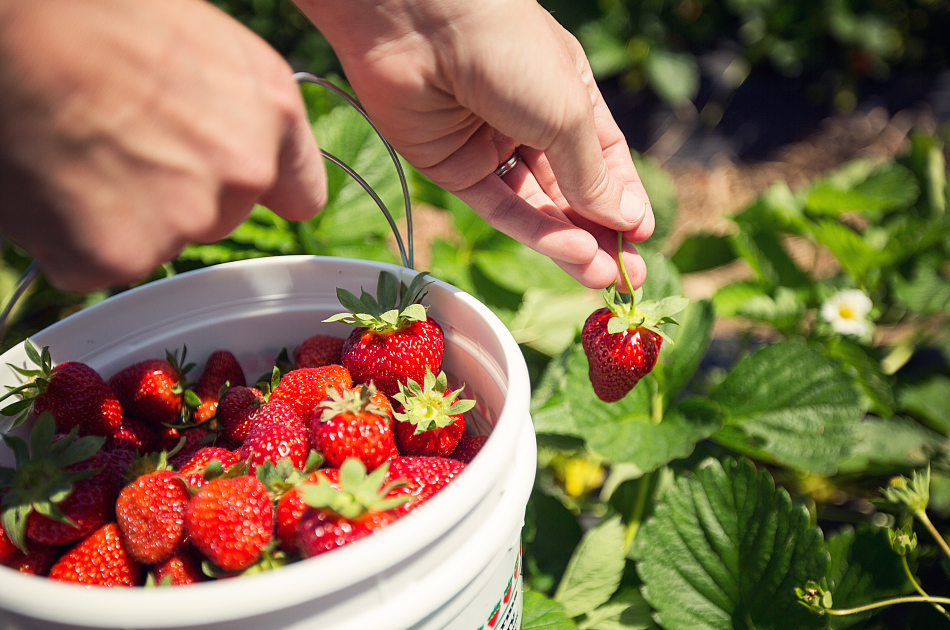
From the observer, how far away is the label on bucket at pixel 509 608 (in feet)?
2.05

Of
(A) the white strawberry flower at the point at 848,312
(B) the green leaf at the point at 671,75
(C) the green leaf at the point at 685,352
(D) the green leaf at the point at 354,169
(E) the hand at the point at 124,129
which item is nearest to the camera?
(E) the hand at the point at 124,129

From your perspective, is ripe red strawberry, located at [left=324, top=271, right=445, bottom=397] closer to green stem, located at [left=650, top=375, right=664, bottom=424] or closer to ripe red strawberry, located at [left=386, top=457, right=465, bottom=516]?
ripe red strawberry, located at [left=386, top=457, right=465, bottom=516]

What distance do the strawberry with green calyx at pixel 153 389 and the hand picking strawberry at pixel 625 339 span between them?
0.57 m

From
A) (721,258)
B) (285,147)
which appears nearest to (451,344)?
(285,147)

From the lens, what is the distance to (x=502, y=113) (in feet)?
2.48

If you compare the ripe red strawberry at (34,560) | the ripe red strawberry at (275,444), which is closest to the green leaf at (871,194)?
the ripe red strawberry at (275,444)

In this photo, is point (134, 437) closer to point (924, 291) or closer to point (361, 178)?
point (361, 178)

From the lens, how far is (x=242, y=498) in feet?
1.96

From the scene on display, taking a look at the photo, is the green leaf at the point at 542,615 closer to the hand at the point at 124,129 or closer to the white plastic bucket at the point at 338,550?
the white plastic bucket at the point at 338,550

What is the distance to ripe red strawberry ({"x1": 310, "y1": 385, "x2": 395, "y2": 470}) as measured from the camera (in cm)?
66

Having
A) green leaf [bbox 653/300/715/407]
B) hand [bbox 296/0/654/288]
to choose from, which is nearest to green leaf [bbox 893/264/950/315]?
green leaf [bbox 653/300/715/407]

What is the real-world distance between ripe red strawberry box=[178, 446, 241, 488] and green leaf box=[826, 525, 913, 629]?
0.88m

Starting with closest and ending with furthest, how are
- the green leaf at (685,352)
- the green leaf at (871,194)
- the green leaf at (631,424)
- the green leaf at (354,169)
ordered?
the green leaf at (631,424) → the green leaf at (685,352) → the green leaf at (354,169) → the green leaf at (871,194)

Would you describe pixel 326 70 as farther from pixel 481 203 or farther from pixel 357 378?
pixel 357 378
